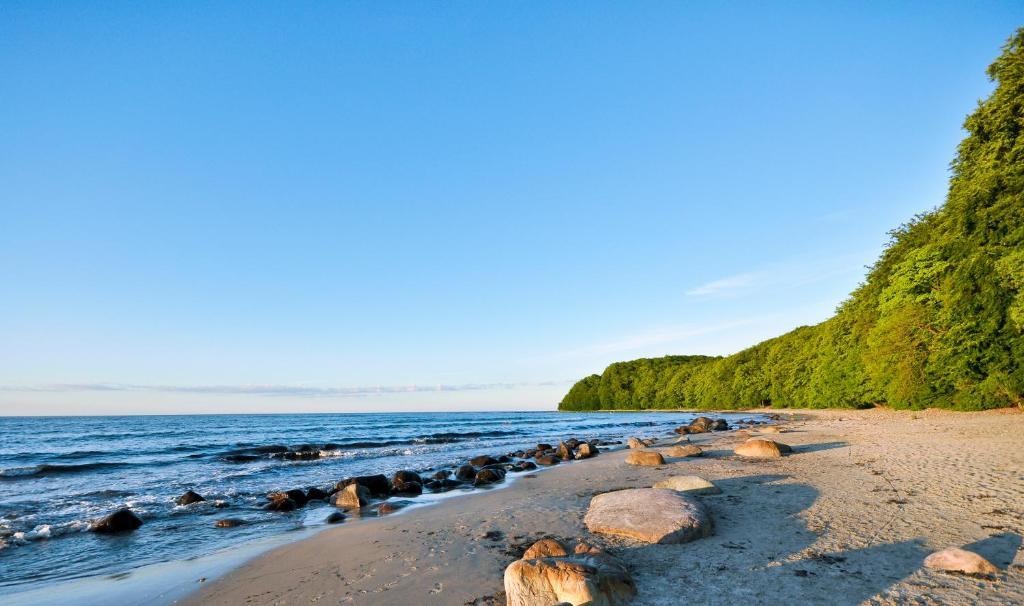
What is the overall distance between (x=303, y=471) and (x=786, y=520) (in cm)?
1840

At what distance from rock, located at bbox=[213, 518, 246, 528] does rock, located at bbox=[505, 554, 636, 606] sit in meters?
8.52

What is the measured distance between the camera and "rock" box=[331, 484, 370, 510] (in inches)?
467

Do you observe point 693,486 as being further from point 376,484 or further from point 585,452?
point 585,452

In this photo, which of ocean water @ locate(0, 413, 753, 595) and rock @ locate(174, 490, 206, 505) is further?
rock @ locate(174, 490, 206, 505)

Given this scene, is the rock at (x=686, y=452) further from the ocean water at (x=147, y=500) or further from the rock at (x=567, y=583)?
the rock at (x=567, y=583)

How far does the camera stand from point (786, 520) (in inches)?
296

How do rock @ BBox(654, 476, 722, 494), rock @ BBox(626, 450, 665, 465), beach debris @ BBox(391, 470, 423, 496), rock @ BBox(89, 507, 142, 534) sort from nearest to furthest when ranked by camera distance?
rock @ BBox(654, 476, 722, 494), rock @ BBox(89, 507, 142, 534), beach debris @ BBox(391, 470, 423, 496), rock @ BBox(626, 450, 665, 465)

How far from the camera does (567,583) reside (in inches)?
179

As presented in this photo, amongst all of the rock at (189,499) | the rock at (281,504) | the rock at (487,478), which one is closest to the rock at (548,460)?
the rock at (487,478)

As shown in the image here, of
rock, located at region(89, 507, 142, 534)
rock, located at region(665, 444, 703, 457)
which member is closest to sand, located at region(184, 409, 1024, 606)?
rock, located at region(665, 444, 703, 457)

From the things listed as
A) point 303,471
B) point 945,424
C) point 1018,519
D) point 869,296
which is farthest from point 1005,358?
point 303,471

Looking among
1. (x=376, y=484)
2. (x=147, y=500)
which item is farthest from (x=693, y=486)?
(x=147, y=500)

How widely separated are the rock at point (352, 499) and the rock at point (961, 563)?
11.3m

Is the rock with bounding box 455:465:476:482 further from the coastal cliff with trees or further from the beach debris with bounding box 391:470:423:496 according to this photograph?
the coastal cliff with trees
